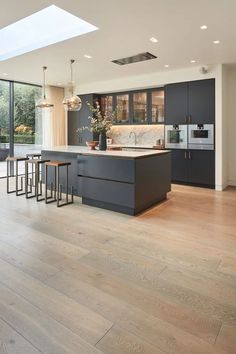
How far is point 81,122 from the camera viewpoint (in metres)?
8.41

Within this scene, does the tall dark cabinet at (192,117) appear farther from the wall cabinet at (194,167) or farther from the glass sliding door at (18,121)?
the glass sliding door at (18,121)

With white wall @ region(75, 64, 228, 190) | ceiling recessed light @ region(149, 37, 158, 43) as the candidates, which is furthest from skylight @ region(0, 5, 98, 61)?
white wall @ region(75, 64, 228, 190)

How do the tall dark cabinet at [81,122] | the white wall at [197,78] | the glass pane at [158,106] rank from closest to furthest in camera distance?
the white wall at [197,78], the glass pane at [158,106], the tall dark cabinet at [81,122]

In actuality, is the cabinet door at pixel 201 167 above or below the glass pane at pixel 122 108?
below

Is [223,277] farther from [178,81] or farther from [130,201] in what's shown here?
[178,81]

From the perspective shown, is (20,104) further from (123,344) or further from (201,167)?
(123,344)

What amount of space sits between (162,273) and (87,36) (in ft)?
12.1

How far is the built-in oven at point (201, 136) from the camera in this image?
19.9 ft

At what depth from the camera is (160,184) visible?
4.83 metres

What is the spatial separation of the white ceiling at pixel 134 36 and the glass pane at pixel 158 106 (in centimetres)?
75

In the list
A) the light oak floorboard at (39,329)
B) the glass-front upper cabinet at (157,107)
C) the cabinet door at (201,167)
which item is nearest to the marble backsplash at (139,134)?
the glass-front upper cabinet at (157,107)

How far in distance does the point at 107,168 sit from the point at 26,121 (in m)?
4.74

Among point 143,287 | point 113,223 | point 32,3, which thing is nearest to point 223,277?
point 143,287

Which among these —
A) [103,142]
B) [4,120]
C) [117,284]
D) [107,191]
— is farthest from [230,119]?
[4,120]
